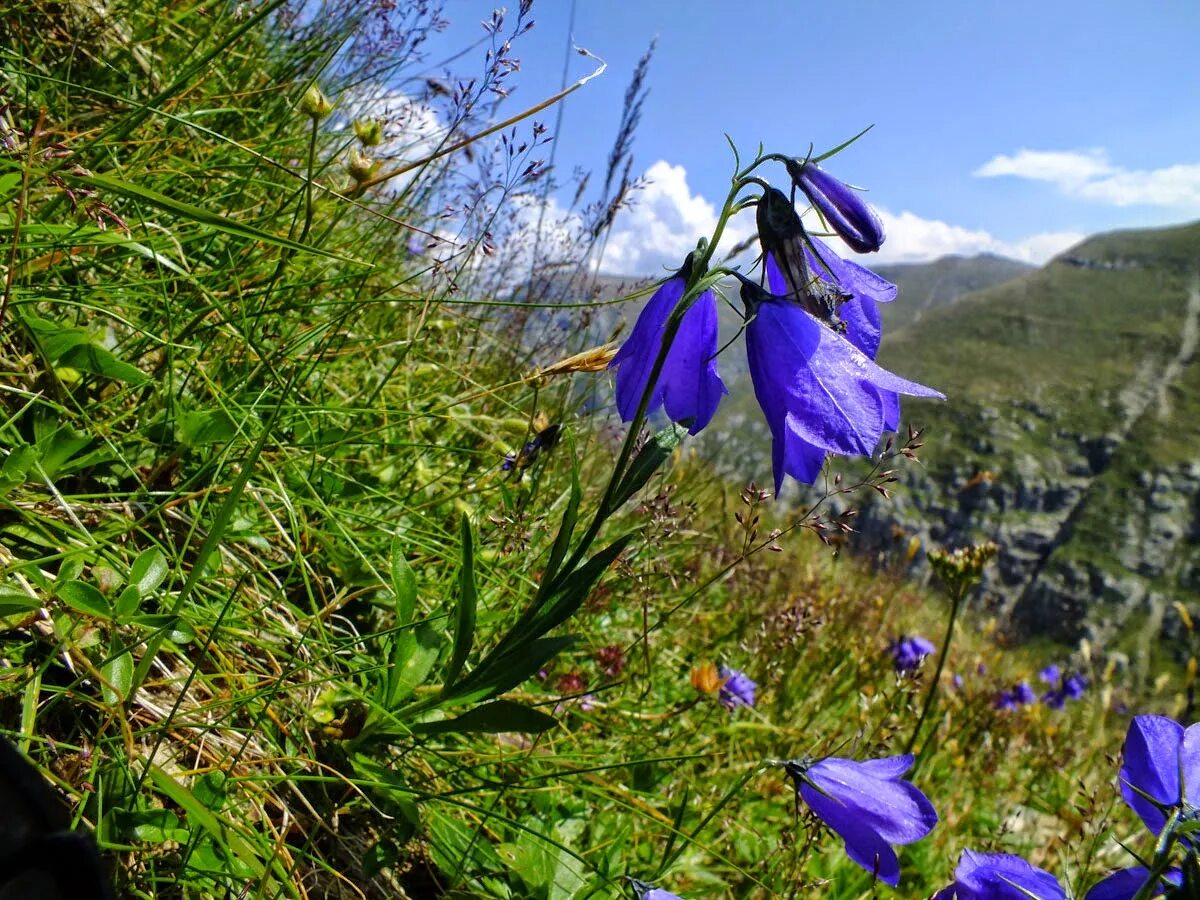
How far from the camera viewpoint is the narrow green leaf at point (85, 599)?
1.20 m

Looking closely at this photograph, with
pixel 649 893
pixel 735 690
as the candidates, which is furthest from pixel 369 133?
pixel 735 690

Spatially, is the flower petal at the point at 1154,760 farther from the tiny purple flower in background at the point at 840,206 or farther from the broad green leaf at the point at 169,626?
the broad green leaf at the point at 169,626

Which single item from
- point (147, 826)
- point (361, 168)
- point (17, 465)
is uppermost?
point (361, 168)

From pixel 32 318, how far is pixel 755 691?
2.43m

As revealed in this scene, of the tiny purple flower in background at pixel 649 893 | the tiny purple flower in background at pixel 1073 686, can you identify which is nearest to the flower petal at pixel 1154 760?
the tiny purple flower in background at pixel 649 893

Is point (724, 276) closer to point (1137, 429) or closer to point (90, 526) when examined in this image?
point (90, 526)

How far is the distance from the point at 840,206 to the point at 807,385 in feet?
1.28

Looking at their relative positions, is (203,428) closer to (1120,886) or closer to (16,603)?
(16,603)

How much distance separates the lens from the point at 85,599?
1.22 m

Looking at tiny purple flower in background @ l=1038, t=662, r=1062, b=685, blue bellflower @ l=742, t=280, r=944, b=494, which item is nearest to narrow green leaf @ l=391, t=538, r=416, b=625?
blue bellflower @ l=742, t=280, r=944, b=494

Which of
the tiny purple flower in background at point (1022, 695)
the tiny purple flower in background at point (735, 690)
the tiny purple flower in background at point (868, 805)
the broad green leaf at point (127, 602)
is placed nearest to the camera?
the broad green leaf at point (127, 602)

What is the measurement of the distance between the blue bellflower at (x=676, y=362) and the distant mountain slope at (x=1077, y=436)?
3533 inches

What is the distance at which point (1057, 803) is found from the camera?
3500 millimetres

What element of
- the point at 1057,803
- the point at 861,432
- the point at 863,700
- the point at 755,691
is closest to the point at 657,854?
the point at 863,700
